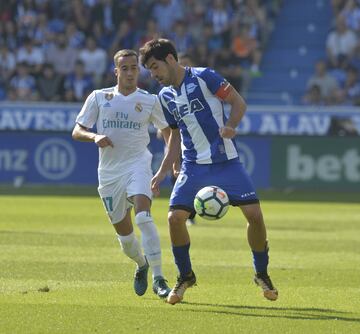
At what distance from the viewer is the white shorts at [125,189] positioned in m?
10.6

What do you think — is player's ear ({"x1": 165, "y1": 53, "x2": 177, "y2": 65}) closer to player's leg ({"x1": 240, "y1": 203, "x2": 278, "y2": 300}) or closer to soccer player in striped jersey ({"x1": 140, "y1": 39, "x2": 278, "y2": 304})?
soccer player in striped jersey ({"x1": 140, "y1": 39, "x2": 278, "y2": 304})

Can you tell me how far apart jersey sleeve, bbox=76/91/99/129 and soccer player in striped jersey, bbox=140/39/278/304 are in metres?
1.11

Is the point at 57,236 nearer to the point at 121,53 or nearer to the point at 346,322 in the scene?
the point at 121,53

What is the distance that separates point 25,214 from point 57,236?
12.9 ft

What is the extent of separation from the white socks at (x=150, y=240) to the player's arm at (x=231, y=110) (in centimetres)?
118

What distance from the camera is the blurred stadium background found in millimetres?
26484

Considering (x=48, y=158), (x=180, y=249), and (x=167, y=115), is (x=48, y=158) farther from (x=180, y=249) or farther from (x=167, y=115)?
(x=180, y=249)

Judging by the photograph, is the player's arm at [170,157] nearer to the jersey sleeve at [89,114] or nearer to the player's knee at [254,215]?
the jersey sleeve at [89,114]

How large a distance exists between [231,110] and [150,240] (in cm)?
144

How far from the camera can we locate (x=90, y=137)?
34.6 ft

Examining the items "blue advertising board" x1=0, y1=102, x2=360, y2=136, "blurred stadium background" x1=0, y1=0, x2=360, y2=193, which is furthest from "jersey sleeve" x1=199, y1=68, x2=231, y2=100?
"blue advertising board" x1=0, y1=102, x2=360, y2=136

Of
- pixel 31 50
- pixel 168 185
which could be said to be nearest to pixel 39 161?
pixel 168 185

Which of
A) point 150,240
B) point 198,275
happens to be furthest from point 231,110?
point 198,275

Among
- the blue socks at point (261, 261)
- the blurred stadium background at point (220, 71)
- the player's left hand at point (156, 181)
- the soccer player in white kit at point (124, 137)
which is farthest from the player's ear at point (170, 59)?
the blurred stadium background at point (220, 71)
